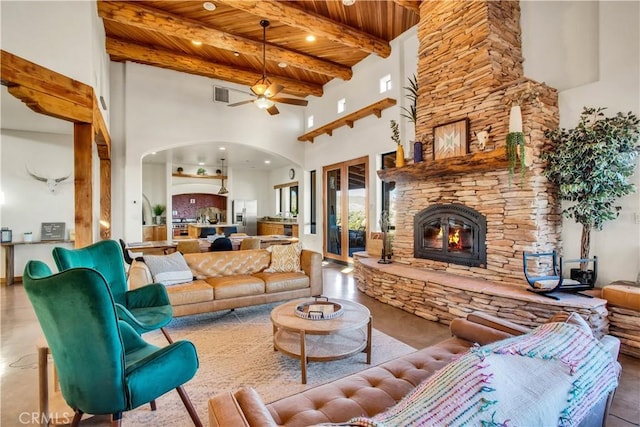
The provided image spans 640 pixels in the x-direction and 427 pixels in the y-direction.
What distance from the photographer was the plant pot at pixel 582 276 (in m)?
3.52

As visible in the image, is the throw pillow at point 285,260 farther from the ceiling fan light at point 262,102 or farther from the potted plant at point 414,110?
the ceiling fan light at point 262,102

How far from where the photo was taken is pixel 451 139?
4234 mm

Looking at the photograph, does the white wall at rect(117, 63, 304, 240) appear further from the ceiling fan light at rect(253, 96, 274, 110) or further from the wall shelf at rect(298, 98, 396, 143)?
the ceiling fan light at rect(253, 96, 274, 110)

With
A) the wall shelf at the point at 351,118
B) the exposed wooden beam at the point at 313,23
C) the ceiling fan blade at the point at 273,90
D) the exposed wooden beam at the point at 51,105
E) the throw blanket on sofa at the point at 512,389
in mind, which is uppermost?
the exposed wooden beam at the point at 313,23

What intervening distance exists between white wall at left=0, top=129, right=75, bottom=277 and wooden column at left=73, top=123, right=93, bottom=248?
2.92 m

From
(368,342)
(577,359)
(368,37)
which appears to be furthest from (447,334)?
(368,37)

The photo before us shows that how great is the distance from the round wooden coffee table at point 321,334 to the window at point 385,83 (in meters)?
4.76

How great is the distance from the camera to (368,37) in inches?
231

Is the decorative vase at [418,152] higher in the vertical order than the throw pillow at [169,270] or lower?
higher

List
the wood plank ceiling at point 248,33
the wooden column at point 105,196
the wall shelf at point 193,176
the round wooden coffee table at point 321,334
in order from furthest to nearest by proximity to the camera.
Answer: the wall shelf at point 193,176 → the wooden column at point 105,196 → the wood plank ceiling at point 248,33 → the round wooden coffee table at point 321,334

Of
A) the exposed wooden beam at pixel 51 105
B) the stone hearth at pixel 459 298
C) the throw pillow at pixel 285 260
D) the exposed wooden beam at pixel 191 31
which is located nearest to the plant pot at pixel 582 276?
the stone hearth at pixel 459 298

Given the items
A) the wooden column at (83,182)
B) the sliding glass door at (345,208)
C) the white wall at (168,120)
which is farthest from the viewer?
the sliding glass door at (345,208)

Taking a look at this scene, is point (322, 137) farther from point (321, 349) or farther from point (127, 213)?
point (321, 349)

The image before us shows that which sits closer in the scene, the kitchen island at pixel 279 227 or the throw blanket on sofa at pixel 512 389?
the throw blanket on sofa at pixel 512 389
